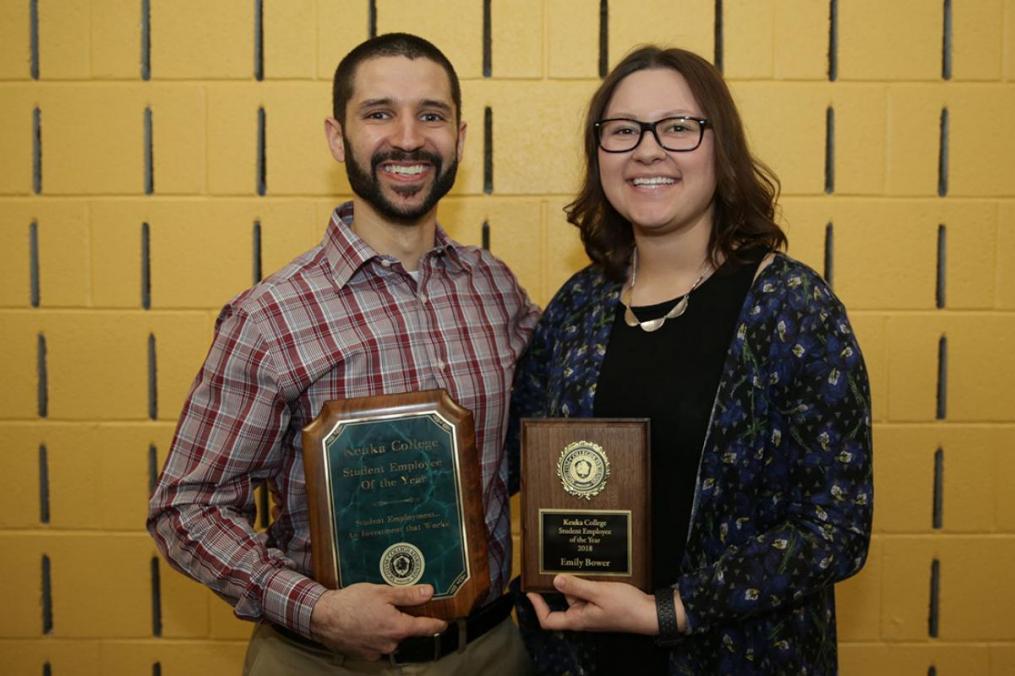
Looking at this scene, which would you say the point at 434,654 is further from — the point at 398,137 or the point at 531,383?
the point at 398,137

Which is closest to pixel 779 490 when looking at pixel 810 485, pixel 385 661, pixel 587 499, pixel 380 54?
pixel 810 485

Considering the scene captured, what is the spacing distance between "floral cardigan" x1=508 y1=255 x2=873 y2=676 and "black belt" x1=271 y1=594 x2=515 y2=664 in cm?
39

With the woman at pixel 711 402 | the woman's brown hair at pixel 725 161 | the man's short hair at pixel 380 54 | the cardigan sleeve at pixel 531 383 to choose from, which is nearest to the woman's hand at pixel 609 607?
the woman at pixel 711 402

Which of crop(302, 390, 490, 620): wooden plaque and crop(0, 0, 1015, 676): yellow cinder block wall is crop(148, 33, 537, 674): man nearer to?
crop(302, 390, 490, 620): wooden plaque

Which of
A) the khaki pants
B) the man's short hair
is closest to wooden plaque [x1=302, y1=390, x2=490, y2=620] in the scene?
the khaki pants

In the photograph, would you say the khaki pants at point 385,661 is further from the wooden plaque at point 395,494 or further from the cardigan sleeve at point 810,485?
the cardigan sleeve at point 810,485

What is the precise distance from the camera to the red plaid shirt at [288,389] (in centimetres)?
148

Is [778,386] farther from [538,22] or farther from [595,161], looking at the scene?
A: [538,22]

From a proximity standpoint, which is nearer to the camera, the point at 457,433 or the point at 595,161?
the point at 457,433

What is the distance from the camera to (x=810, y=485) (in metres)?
1.36

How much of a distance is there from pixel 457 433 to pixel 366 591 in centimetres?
29

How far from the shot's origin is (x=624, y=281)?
1.67 m

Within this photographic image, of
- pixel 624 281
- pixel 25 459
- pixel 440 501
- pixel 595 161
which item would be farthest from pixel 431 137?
pixel 25 459

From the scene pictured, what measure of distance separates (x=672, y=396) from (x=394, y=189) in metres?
0.66
